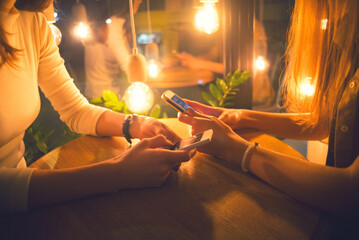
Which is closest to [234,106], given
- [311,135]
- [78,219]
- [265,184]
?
[311,135]

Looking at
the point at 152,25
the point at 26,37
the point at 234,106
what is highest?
the point at 152,25

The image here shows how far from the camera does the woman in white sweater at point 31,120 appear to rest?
2.38 feet

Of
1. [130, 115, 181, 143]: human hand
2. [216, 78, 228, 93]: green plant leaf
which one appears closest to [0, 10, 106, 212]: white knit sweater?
[130, 115, 181, 143]: human hand

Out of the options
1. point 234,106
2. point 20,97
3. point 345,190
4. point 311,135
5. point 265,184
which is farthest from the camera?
point 234,106

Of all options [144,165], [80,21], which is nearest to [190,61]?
[80,21]

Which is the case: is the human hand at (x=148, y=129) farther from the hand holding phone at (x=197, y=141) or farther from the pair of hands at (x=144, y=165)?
the pair of hands at (x=144, y=165)

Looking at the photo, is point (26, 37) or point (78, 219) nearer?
point (78, 219)

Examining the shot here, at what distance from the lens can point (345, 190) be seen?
675mm

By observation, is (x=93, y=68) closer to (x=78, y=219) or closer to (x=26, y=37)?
(x=26, y=37)

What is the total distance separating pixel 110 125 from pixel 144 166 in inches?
20.8

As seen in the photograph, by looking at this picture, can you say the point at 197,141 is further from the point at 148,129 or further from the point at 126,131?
the point at 126,131

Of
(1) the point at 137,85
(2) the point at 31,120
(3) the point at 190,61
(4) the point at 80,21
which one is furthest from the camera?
(3) the point at 190,61

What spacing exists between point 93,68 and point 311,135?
2536mm

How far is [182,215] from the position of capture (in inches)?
27.2
